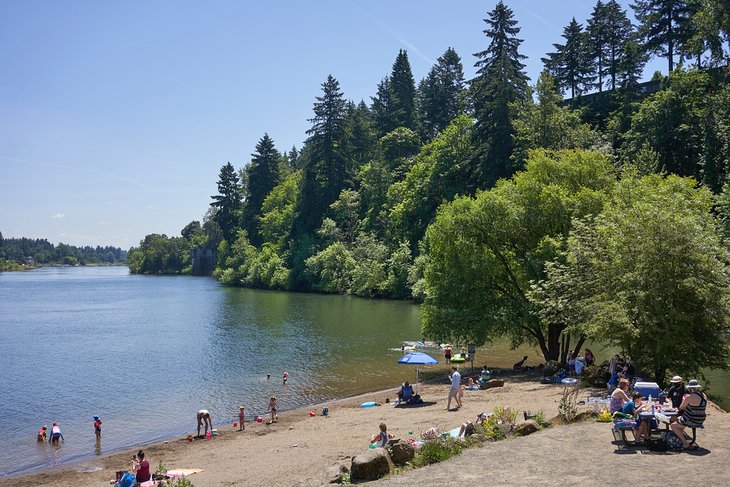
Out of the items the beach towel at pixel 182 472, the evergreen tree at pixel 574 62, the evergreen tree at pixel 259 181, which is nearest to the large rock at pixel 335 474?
the beach towel at pixel 182 472

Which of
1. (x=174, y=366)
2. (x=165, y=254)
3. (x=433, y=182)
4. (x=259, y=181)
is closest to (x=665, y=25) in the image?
(x=433, y=182)

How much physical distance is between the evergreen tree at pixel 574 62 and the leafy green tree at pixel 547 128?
69.5 ft

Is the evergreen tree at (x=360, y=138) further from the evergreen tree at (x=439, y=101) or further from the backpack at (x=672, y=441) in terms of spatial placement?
the backpack at (x=672, y=441)

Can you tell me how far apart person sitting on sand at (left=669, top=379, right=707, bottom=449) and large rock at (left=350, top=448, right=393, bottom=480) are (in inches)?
263

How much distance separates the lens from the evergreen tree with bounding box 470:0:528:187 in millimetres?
63531

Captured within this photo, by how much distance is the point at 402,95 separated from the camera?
11212 centimetres

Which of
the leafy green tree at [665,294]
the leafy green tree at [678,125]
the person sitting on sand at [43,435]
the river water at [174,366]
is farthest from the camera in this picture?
the leafy green tree at [678,125]

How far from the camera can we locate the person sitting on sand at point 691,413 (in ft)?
42.2

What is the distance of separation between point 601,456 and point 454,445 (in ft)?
11.3

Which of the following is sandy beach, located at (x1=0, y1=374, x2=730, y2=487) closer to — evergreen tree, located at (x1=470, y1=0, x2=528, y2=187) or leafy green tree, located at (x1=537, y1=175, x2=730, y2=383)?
leafy green tree, located at (x1=537, y1=175, x2=730, y2=383)

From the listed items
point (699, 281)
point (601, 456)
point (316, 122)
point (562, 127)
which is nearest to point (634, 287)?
point (699, 281)

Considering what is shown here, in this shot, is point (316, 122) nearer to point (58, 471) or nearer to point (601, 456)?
point (58, 471)

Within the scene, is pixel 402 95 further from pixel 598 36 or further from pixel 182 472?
pixel 182 472

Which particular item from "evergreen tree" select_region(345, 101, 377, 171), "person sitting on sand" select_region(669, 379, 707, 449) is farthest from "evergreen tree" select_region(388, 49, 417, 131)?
"person sitting on sand" select_region(669, 379, 707, 449)
